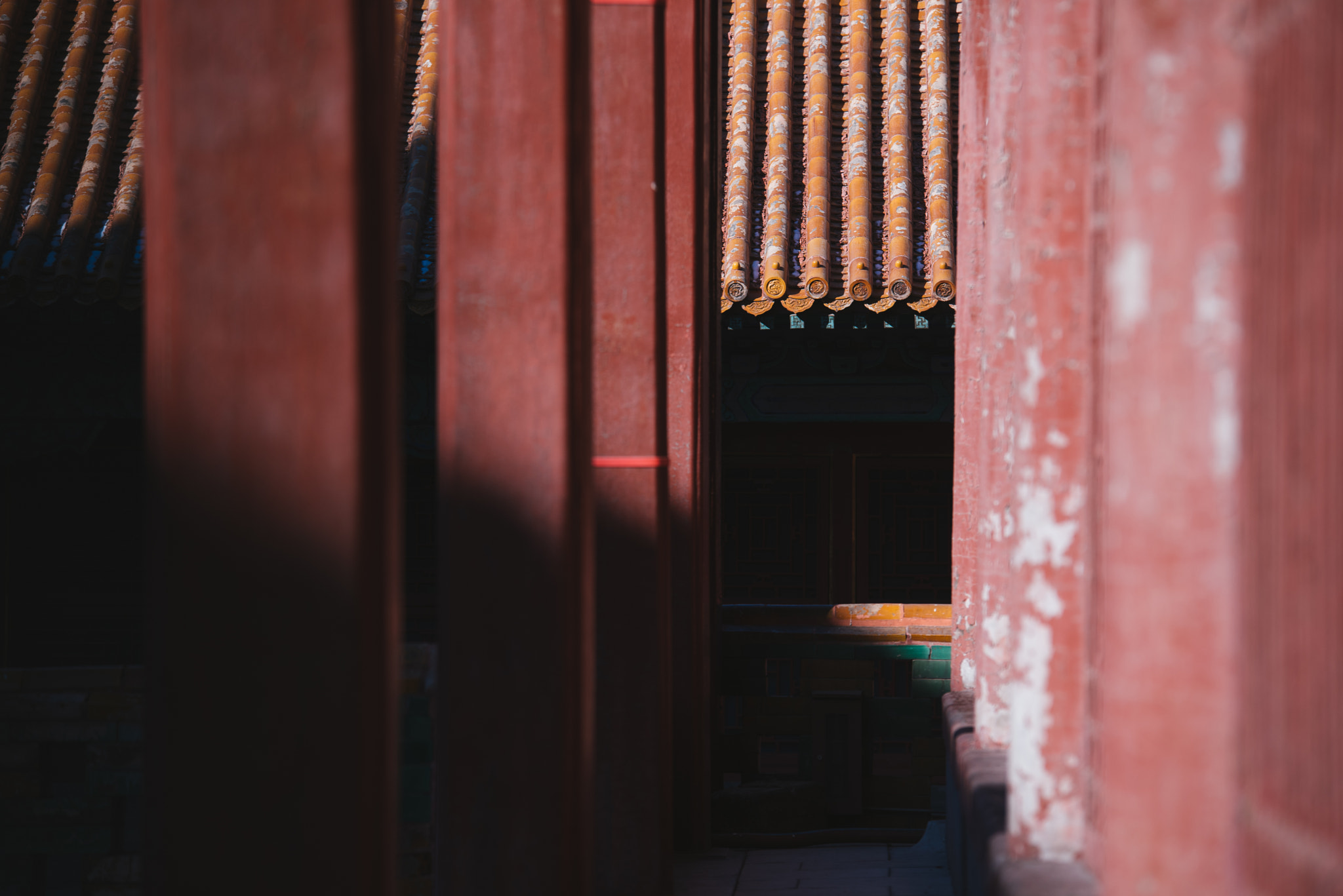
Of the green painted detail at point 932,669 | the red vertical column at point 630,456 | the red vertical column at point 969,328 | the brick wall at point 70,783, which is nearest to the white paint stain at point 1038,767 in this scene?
the red vertical column at point 969,328

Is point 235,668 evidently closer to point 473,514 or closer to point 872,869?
point 473,514

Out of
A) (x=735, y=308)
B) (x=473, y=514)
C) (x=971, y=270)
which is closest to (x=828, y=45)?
(x=735, y=308)

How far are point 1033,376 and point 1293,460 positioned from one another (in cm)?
123

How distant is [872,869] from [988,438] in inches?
96.1

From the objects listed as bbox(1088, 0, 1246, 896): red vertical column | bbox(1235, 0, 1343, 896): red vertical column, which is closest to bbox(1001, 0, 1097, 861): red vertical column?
bbox(1088, 0, 1246, 896): red vertical column

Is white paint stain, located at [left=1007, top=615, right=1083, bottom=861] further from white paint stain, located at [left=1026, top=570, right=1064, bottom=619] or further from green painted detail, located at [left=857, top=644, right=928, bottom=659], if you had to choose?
green painted detail, located at [left=857, top=644, right=928, bottom=659]

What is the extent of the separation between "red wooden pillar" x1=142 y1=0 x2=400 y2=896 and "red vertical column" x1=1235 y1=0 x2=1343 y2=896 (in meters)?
0.92

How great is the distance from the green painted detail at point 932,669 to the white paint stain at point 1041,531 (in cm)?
529

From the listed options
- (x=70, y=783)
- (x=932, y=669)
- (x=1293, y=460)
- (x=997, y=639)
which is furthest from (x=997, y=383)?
(x=932, y=669)

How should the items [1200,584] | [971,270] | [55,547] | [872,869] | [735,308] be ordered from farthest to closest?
[55,547] < [735,308] < [872,869] < [971,270] < [1200,584]

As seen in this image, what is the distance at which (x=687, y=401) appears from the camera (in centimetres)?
467

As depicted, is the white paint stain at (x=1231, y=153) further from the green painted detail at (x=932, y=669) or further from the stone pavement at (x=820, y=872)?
the green painted detail at (x=932, y=669)

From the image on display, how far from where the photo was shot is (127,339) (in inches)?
286

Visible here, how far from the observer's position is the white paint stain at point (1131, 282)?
1143 millimetres
